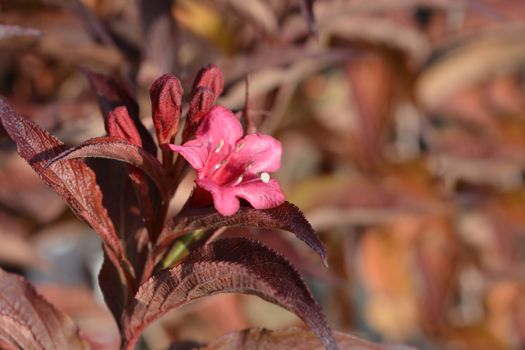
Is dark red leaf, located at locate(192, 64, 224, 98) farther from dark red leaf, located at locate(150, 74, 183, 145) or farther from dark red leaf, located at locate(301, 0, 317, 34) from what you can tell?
dark red leaf, located at locate(301, 0, 317, 34)

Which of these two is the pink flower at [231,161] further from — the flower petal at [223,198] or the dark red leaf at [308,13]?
the dark red leaf at [308,13]

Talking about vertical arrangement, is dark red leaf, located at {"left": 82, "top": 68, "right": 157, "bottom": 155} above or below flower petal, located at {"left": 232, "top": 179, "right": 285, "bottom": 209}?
above

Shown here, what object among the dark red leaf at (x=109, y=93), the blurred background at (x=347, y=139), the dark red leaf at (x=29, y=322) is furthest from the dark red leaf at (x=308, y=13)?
the dark red leaf at (x=29, y=322)

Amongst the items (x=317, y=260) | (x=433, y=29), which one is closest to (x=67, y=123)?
(x=317, y=260)

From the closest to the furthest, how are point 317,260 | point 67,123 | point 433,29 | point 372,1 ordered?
1. point 67,123
2. point 372,1
3. point 317,260
4. point 433,29

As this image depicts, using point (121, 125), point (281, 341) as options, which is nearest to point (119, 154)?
point (121, 125)

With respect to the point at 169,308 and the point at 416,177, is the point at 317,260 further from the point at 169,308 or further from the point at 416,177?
the point at 169,308

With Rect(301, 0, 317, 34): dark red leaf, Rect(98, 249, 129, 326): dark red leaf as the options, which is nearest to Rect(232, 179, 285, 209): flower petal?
Rect(98, 249, 129, 326): dark red leaf
